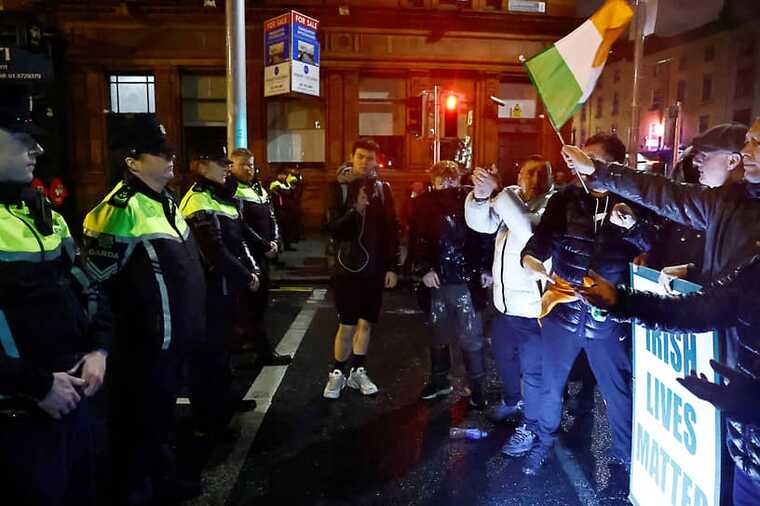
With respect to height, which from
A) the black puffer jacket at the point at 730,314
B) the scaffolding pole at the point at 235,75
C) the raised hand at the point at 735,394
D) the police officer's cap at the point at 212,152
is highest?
the scaffolding pole at the point at 235,75

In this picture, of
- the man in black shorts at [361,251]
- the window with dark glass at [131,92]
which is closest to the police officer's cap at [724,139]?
the man in black shorts at [361,251]

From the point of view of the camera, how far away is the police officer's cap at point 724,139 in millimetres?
2814

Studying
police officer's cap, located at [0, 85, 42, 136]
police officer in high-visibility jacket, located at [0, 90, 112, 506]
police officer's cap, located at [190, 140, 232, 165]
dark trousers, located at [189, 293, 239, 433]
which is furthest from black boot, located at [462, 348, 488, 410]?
police officer's cap, located at [0, 85, 42, 136]

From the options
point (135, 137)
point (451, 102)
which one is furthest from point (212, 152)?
point (451, 102)

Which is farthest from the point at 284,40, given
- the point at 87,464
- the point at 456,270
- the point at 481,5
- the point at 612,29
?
the point at 87,464

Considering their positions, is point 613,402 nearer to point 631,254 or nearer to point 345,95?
point 631,254

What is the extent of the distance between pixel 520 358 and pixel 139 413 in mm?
2757

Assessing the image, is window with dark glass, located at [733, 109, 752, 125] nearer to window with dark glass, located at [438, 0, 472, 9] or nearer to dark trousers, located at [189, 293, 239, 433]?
window with dark glass, located at [438, 0, 472, 9]

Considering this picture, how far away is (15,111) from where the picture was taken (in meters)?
2.22

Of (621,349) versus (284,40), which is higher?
(284,40)

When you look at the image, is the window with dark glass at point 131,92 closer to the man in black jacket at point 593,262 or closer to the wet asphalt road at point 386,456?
the wet asphalt road at point 386,456

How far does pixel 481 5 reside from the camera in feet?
63.8

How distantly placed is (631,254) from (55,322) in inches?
126

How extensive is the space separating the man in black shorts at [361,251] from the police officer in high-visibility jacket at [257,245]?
1260 mm
